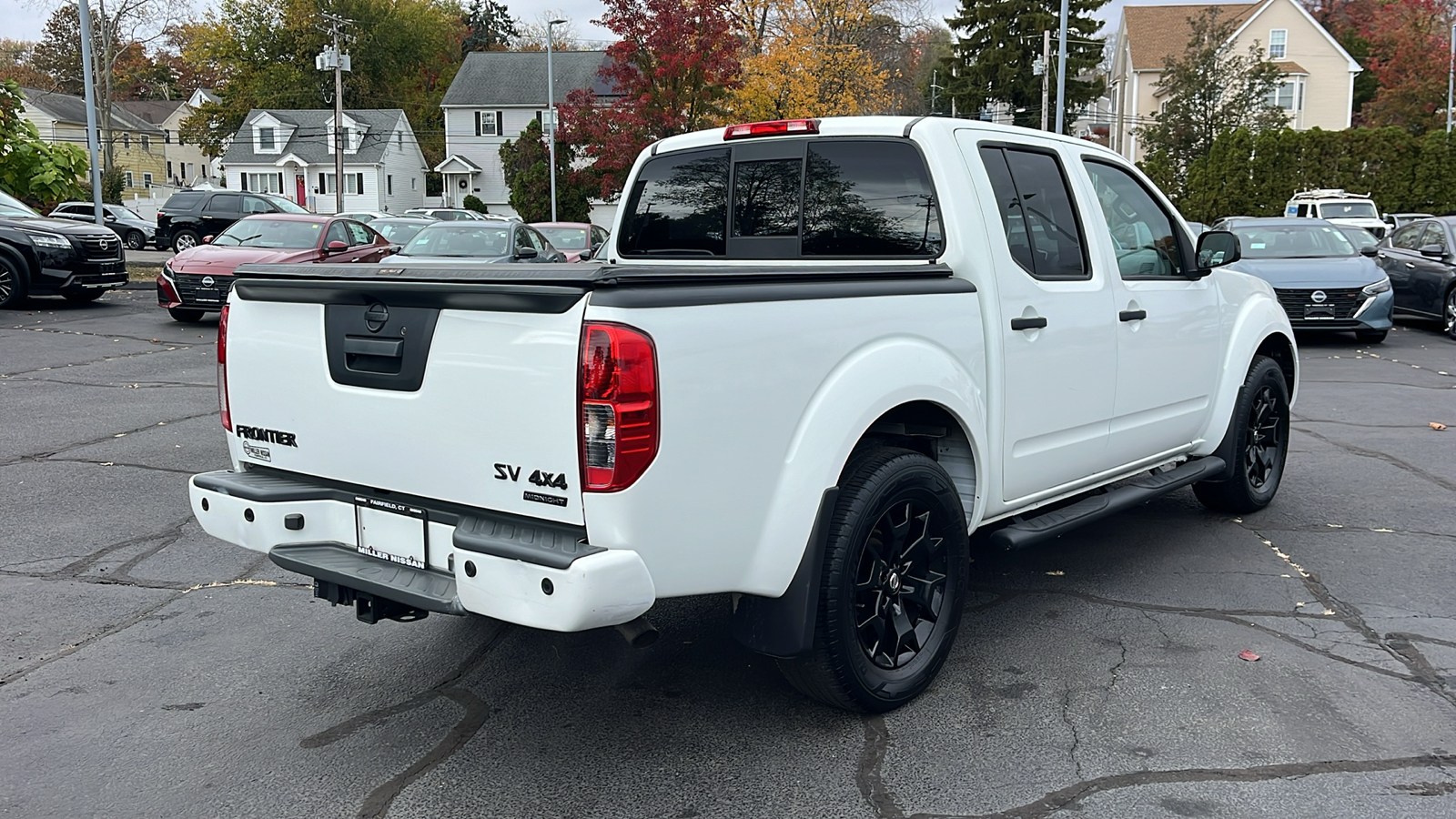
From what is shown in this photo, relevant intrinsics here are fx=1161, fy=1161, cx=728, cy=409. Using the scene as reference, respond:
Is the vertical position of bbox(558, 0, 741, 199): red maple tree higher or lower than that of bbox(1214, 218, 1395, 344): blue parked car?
higher

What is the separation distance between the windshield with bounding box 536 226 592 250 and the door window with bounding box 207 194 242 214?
53.2 ft

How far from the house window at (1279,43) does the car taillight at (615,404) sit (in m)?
60.2

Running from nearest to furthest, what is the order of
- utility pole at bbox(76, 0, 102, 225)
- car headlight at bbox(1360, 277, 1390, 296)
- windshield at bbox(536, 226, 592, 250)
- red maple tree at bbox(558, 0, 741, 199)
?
car headlight at bbox(1360, 277, 1390, 296) < windshield at bbox(536, 226, 592, 250) < utility pole at bbox(76, 0, 102, 225) < red maple tree at bbox(558, 0, 741, 199)

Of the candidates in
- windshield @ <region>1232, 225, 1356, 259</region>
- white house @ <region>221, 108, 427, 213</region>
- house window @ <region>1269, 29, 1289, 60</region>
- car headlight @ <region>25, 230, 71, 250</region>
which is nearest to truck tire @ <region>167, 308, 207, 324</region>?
car headlight @ <region>25, 230, 71, 250</region>

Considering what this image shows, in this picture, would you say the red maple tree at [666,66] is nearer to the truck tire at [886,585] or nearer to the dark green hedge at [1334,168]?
the dark green hedge at [1334,168]

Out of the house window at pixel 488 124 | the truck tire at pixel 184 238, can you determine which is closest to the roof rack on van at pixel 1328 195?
the truck tire at pixel 184 238

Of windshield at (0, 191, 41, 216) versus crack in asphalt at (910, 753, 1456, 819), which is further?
windshield at (0, 191, 41, 216)

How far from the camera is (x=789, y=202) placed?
15.9 ft

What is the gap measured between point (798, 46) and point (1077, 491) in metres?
35.5

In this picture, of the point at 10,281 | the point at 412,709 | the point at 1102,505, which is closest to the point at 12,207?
the point at 10,281

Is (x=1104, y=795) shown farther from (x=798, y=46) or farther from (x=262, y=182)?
(x=262, y=182)

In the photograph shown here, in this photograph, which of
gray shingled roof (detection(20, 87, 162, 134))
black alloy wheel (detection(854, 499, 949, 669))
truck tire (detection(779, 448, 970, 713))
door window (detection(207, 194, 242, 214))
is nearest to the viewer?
truck tire (detection(779, 448, 970, 713))

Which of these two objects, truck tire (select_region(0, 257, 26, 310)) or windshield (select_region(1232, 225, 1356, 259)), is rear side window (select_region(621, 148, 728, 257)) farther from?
truck tire (select_region(0, 257, 26, 310))

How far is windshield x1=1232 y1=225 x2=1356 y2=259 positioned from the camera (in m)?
15.6
